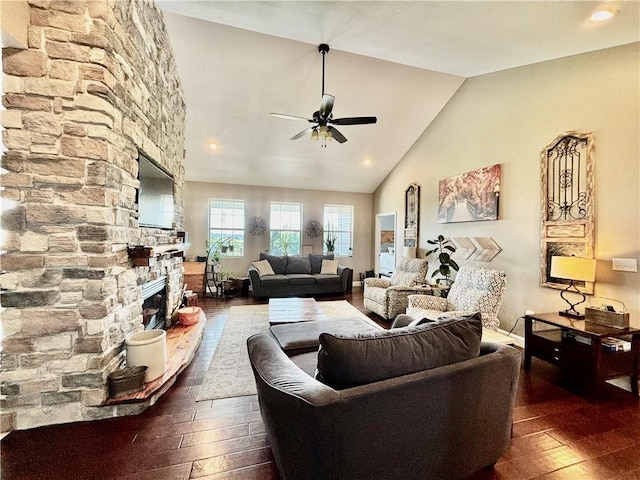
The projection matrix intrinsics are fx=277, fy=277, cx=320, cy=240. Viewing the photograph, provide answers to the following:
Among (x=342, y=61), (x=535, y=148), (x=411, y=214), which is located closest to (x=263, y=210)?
(x=411, y=214)

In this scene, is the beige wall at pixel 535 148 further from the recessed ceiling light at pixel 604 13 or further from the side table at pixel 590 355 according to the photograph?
the recessed ceiling light at pixel 604 13

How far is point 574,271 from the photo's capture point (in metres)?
2.62

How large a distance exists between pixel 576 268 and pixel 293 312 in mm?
3045

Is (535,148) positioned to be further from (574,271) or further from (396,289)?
(396,289)

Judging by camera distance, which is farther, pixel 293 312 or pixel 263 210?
pixel 263 210

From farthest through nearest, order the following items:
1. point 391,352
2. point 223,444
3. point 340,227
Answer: point 340,227 < point 223,444 < point 391,352

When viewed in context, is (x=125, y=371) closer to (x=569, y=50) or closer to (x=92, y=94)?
(x=92, y=94)

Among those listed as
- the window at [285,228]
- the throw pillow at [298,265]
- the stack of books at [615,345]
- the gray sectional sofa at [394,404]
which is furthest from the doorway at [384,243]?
the gray sectional sofa at [394,404]

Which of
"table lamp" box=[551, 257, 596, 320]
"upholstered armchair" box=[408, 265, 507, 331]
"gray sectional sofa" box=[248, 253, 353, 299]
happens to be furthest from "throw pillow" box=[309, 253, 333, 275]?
"table lamp" box=[551, 257, 596, 320]

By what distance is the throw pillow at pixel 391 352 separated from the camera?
4.01 ft

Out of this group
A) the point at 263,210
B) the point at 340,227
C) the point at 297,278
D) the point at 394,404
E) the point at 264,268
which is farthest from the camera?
the point at 340,227

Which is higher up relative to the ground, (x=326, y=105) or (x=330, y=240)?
(x=326, y=105)

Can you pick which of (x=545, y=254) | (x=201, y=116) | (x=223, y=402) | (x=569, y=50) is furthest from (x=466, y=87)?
(x=223, y=402)

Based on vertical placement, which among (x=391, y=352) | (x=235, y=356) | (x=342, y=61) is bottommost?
(x=235, y=356)
